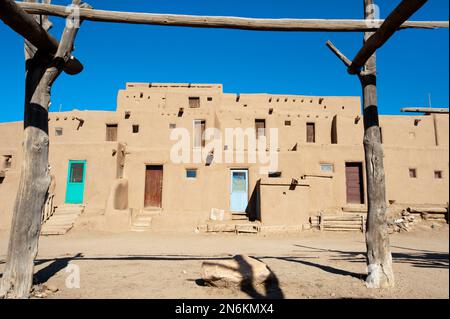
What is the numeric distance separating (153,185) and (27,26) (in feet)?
43.8

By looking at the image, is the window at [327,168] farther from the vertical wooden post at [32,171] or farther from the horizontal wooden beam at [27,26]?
the horizontal wooden beam at [27,26]

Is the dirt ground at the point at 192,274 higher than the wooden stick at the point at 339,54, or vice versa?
the wooden stick at the point at 339,54

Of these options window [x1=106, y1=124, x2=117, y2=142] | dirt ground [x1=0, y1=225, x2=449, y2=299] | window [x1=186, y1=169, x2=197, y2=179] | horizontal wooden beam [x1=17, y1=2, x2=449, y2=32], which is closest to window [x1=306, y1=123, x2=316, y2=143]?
window [x1=186, y1=169, x2=197, y2=179]

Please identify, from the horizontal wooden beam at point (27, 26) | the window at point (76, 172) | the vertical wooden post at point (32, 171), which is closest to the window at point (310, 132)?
the window at point (76, 172)

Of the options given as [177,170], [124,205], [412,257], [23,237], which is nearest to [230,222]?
[177,170]

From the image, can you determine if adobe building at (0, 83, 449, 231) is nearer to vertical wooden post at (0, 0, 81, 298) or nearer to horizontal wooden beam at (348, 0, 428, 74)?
horizontal wooden beam at (348, 0, 428, 74)

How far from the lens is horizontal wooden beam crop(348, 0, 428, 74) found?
395 cm

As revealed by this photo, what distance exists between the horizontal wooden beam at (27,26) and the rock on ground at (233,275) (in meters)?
4.18

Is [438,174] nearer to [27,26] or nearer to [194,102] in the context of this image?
[194,102]

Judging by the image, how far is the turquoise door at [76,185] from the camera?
16.5 metres

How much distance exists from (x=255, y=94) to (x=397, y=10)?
21088 mm

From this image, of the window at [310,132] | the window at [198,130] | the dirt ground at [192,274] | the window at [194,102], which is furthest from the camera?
the window at [194,102]

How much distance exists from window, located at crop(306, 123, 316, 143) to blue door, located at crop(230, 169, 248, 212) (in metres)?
7.28
